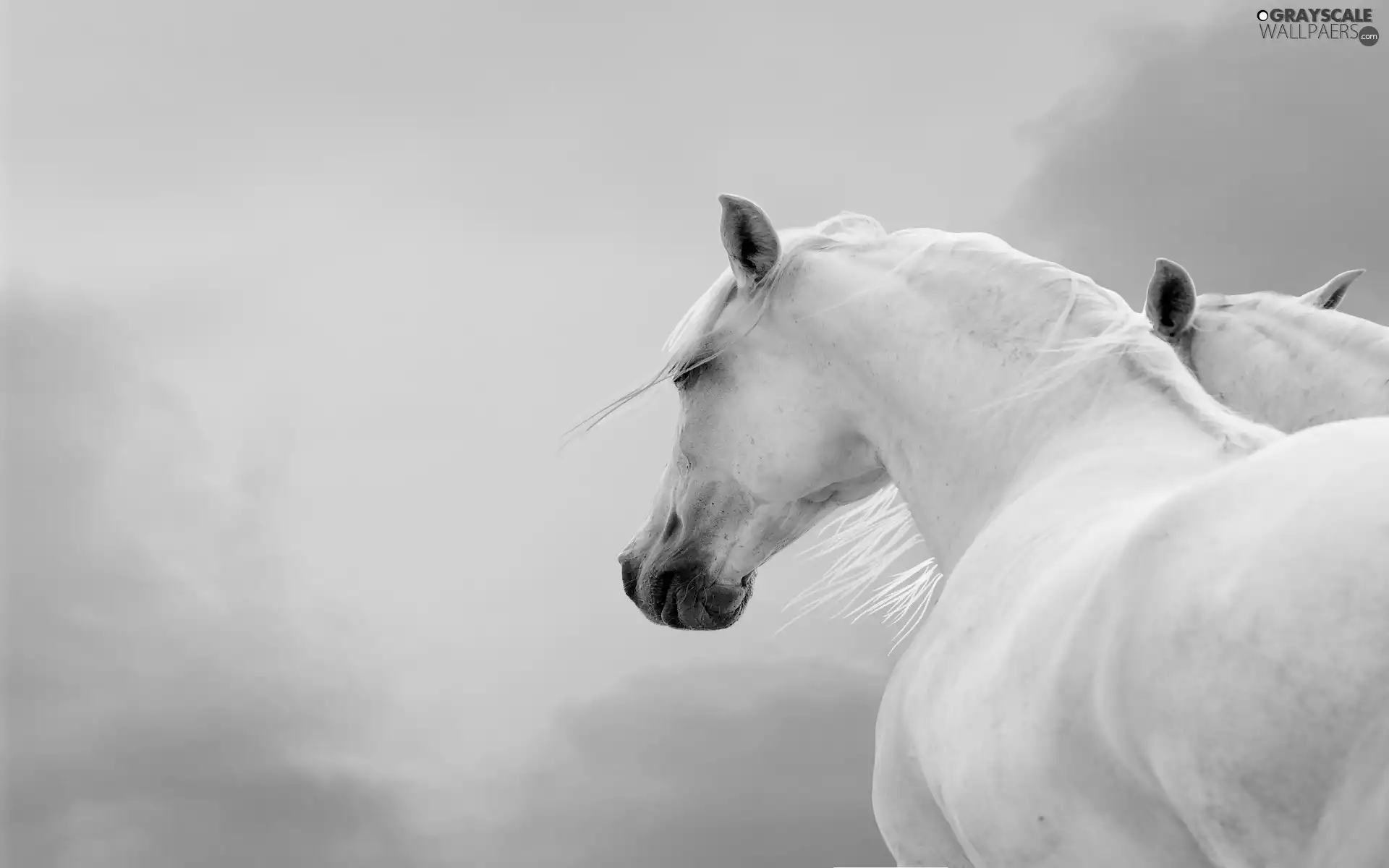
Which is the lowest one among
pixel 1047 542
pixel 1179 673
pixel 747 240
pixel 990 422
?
pixel 1179 673

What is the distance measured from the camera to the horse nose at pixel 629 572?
9.78 feet

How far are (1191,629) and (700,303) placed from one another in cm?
149

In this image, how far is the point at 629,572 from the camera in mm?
3000

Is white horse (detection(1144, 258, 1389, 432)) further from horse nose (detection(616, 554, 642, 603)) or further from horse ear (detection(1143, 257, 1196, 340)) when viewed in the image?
horse nose (detection(616, 554, 642, 603))

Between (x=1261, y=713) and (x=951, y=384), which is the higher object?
(x=951, y=384)

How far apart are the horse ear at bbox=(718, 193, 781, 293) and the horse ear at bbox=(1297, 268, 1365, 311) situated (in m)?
1.81

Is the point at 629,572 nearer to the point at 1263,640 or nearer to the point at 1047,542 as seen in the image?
the point at 1047,542

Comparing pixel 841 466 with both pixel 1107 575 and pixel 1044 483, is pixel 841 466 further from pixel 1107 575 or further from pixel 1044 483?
pixel 1107 575

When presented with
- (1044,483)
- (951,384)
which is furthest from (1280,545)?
(951,384)

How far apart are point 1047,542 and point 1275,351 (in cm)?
112

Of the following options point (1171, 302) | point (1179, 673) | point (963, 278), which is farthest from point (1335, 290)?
point (1179, 673)

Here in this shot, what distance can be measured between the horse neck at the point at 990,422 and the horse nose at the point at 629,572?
637 millimetres

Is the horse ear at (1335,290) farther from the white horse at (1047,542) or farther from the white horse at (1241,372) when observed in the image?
the white horse at (1047,542)

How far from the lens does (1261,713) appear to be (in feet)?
4.60
